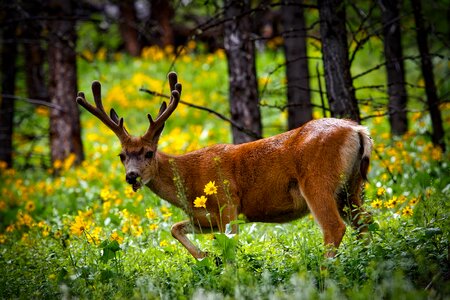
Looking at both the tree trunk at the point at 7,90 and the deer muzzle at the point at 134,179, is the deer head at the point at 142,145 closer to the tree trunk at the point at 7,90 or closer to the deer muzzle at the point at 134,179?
the deer muzzle at the point at 134,179

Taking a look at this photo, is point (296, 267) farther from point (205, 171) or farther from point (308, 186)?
point (205, 171)

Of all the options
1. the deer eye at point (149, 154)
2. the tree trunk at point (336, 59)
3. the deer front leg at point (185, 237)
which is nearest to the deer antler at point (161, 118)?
the deer eye at point (149, 154)

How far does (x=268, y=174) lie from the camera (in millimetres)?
7223

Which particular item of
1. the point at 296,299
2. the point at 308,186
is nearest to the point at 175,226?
the point at 308,186

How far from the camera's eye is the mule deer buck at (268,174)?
6645 mm

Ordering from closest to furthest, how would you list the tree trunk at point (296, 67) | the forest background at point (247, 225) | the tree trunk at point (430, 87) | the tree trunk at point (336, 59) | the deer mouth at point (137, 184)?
the forest background at point (247, 225) → the deer mouth at point (137, 184) → the tree trunk at point (336, 59) → the tree trunk at point (430, 87) → the tree trunk at point (296, 67)

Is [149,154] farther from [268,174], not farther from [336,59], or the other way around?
[336,59]

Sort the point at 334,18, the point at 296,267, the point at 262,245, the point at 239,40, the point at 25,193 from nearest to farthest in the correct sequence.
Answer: the point at 296,267 → the point at 262,245 → the point at 334,18 → the point at 239,40 → the point at 25,193

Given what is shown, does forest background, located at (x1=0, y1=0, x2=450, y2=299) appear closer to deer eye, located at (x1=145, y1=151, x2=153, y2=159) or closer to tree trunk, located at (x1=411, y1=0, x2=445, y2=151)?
tree trunk, located at (x1=411, y1=0, x2=445, y2=151)

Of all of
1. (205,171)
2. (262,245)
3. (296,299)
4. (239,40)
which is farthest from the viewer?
(239,40)

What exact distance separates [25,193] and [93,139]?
616 centimetres

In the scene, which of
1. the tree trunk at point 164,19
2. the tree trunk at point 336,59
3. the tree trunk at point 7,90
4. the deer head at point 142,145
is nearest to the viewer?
the deer head at point 142,145

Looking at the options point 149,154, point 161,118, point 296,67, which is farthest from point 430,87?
point 149,154

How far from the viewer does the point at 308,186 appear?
6754mm
